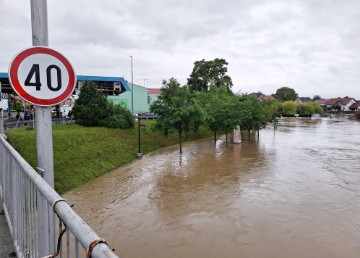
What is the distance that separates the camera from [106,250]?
4.12 ft

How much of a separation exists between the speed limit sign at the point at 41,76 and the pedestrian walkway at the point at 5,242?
1.87 meters

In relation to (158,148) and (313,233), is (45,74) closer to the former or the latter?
(313,233)

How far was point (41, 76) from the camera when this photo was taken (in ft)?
9.34

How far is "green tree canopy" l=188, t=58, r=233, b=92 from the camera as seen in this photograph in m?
53.0

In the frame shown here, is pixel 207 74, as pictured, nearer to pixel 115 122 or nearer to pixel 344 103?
pixel 115 122

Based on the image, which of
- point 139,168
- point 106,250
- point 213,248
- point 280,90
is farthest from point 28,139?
point 280,90

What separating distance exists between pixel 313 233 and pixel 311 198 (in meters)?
3.48

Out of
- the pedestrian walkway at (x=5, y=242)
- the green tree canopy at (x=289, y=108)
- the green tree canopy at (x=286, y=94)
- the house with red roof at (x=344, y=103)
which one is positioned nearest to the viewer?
the pedestrian walkway at (x=5, y=242)

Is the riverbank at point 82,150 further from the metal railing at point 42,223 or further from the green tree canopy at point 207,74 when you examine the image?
the green tree canopy at point 207,74

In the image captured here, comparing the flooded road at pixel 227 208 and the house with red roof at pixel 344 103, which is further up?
the house with red roof at pixel 344 103

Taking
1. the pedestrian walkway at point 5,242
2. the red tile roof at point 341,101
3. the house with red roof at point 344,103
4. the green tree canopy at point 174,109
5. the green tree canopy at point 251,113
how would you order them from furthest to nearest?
the red tile roof at point 341,101
the house with red roof at point 344,103
the green tree canopy at point 251,113
the green tree canopy at point 174,109
the pedestrian walkway at point 5,242

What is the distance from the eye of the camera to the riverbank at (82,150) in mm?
13961

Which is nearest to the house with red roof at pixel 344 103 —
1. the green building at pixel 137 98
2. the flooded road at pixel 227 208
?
the green building at pixel 137 98

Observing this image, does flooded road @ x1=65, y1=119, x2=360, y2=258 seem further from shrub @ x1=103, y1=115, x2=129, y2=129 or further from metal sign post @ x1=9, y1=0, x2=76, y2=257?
shrub @ x1=103, y1=115, x2=129, y2=129
